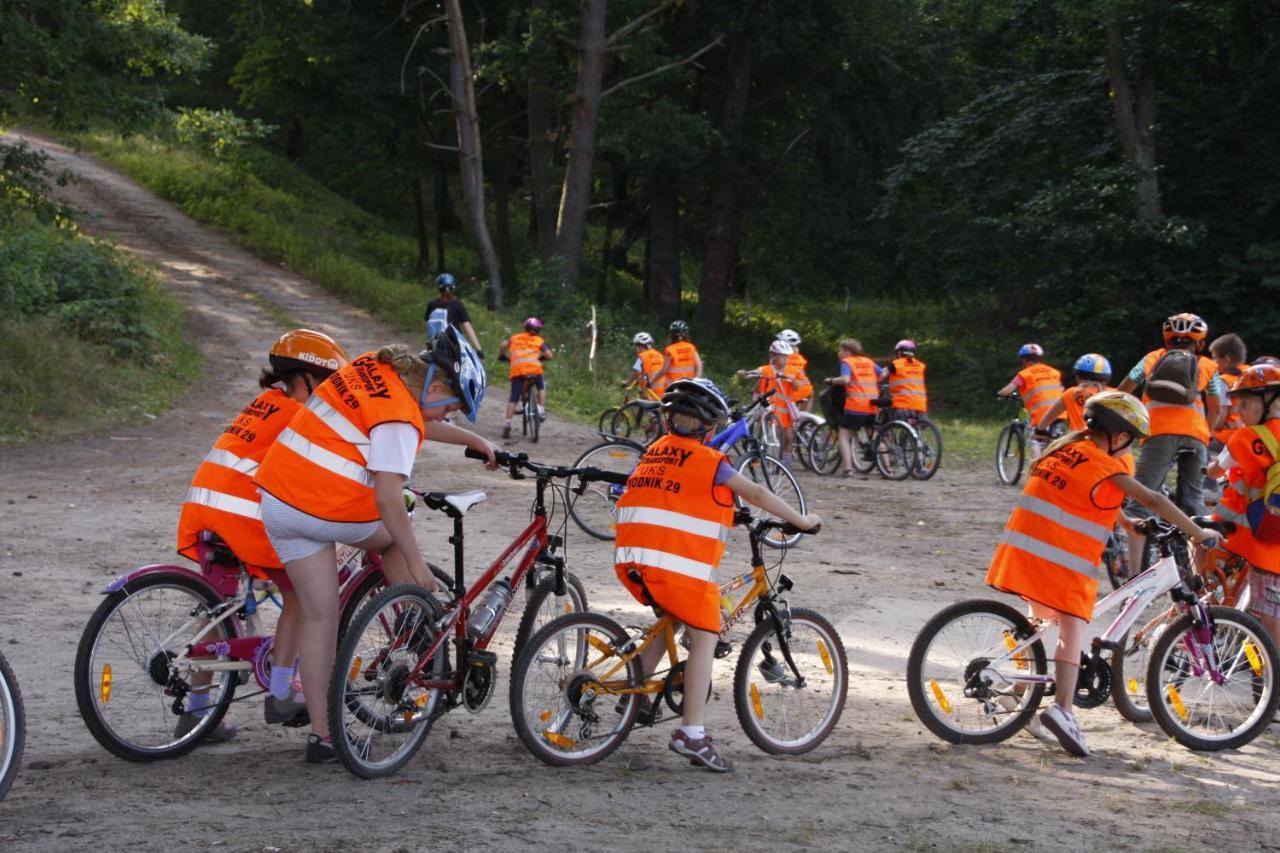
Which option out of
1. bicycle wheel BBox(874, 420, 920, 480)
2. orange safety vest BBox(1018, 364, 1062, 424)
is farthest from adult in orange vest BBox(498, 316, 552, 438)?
orange safety vest BBox(1018, 364, 1062, 424)

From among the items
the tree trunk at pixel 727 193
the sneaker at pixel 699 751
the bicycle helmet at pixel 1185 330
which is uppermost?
the tree trunk at pixel 727 193

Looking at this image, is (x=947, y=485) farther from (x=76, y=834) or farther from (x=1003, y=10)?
(x=1003, y=10)

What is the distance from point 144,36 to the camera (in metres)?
21.2

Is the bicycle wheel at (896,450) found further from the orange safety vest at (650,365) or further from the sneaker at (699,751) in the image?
the sneaker at (699,751)

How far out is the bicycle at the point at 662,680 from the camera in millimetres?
5867

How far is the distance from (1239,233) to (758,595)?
25.5 m

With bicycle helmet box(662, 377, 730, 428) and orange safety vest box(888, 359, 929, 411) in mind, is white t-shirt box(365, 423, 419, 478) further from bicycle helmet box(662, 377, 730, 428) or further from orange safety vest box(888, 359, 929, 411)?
orange safety vest box(888, 359, 929, 411)

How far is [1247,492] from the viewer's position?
744 centimetres

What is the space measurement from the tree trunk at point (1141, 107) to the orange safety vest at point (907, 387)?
12.6 meters

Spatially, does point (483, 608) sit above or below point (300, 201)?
below

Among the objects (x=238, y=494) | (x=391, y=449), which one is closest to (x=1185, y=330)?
(x=391, y=449)

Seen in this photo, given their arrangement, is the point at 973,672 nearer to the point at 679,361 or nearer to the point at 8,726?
the point at 8,726

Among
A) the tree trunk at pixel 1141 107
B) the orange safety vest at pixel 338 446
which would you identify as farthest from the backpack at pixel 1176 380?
the tree trunk at pixel 1141 107

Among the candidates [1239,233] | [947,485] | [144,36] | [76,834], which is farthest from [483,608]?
[1239,233]
